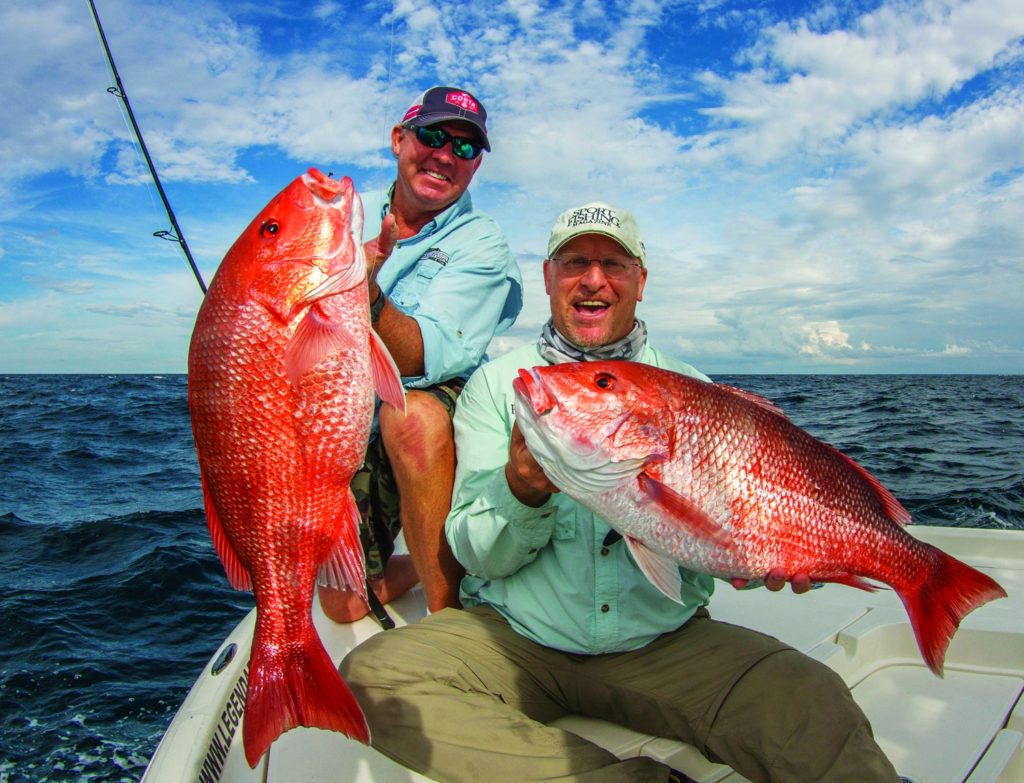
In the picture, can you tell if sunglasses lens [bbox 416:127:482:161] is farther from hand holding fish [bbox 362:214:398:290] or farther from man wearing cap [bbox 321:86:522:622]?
hand holding fish [bbox 362:214:398:290]

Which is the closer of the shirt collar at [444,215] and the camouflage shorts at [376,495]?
the camouflage shorts at [376,495]

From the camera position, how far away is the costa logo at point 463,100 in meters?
3.66

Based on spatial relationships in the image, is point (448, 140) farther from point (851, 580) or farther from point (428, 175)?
point (851, 580)

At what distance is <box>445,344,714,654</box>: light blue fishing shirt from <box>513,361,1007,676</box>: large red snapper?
0.45 meters

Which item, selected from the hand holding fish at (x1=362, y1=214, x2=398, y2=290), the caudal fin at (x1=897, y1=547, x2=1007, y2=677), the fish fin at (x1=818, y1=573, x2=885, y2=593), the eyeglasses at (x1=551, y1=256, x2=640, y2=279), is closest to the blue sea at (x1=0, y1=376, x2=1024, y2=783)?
the hand holding fish at (x1=362, y1=214, x2=398, y2=290)

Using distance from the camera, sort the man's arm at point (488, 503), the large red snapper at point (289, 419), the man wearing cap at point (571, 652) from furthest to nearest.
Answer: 1. the man's arm at point (488, 503)
2. the man wearing cap at point (571, 652)
3. the large red snapper at point (289, 419)

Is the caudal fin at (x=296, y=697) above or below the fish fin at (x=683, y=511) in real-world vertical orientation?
below

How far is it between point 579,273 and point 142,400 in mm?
33145

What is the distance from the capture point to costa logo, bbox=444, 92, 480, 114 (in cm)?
366

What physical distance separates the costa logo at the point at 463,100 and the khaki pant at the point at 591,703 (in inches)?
96.5

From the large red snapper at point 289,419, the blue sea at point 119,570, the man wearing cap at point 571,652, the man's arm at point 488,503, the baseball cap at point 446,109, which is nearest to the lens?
the large red snapper at point 289,419

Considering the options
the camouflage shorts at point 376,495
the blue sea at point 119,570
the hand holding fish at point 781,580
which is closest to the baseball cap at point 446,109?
the camouflage shorts at point 376,495

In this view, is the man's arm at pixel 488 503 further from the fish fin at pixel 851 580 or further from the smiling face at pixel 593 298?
the fish fin at pixel 851 580

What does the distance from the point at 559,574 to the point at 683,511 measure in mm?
783
